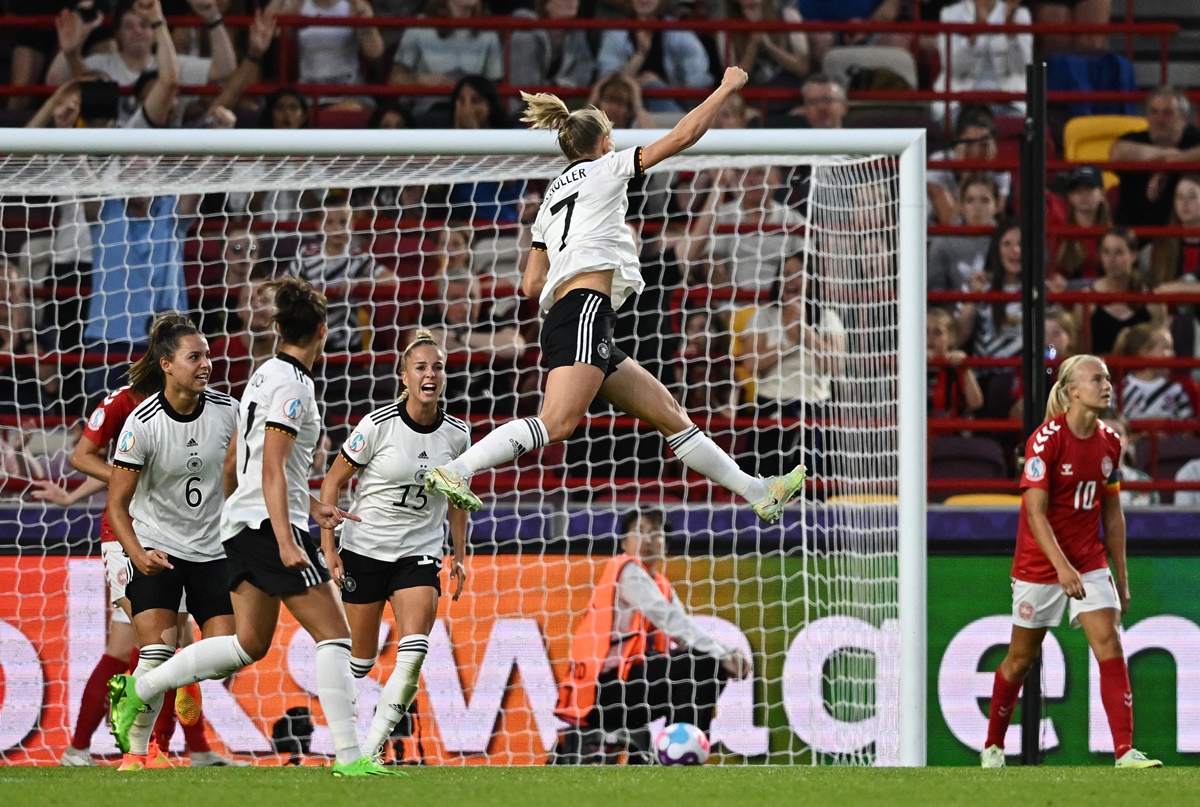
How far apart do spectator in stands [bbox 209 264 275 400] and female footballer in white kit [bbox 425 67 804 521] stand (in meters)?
3.18

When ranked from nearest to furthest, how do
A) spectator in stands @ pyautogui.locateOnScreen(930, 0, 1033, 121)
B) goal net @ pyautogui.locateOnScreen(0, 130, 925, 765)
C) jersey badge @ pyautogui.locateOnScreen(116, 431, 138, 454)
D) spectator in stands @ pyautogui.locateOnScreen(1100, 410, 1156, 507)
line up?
jersey badge @ pyautogui.locateOnScreen(116, 431, 138, 454) < goal net @ pyautogui.locateOnScreen(0, 130, 925, 765) < spectator in stands @ pyautogui.locateOnScreen(1100, 410, 1156, 507) < spectator in stands @ pyautogui.locateOnScreen(930, 0, 1033, 121)

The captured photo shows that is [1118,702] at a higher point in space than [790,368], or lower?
lower

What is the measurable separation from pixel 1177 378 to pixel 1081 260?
104 centimetres

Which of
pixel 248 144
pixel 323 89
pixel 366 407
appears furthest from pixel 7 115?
pixel 248 144

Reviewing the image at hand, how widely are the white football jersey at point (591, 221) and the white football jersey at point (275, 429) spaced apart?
3.32 feet

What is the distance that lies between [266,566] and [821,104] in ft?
18.8

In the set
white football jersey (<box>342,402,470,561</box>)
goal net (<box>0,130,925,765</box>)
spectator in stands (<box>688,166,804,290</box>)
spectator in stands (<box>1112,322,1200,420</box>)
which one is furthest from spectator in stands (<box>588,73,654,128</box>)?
white football jersey (<box>342,402,470,561</box>)

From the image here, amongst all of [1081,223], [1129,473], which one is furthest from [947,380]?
[1081,223]

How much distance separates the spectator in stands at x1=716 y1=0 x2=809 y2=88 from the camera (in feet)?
36.3

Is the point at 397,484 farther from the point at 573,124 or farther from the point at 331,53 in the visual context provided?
the point at 331,53

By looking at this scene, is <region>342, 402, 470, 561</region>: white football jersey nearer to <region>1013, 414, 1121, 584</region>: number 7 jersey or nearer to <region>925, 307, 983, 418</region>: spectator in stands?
<region>1013, 414, 1121, 584</region>: number 7 jersey

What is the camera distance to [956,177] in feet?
34.8

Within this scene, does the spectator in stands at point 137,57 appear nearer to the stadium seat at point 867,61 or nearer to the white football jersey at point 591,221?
the stadium seat at point 867,61

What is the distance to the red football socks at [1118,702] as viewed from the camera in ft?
22.2
